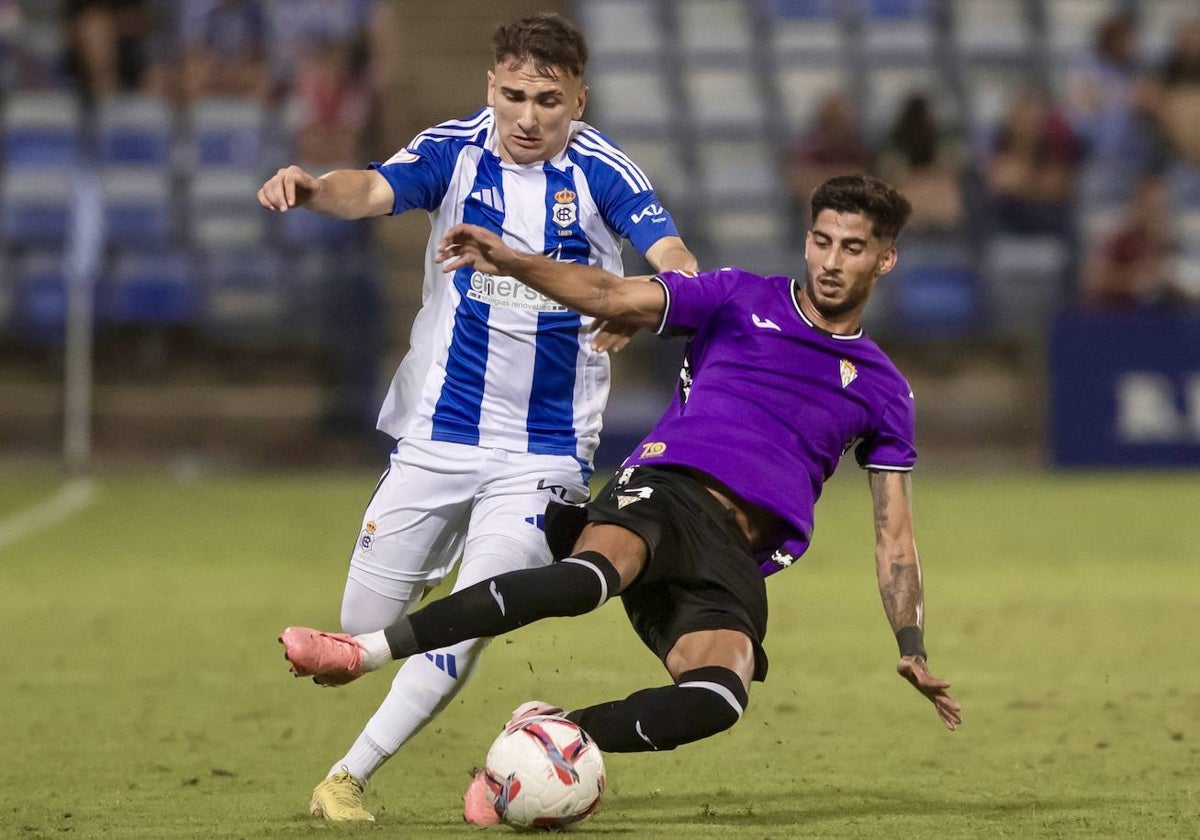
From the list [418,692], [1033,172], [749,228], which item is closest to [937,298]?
[1033,172]

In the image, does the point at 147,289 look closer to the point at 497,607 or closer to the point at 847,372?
the point at 847,372

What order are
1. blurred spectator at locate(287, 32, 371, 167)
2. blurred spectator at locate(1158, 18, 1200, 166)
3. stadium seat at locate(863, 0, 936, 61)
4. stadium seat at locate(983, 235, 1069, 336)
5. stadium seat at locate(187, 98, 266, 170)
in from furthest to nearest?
stadium seat at locate(863, 0, 936, 61) < blurred spectator at locate(1158, 18, 1200, 166) < stadium seat at locate(187, 98, 266, 170) < stadium seat at locate(983, 235, 1069, 336) < blurred spectator at locate(287, 32, 371, 167)

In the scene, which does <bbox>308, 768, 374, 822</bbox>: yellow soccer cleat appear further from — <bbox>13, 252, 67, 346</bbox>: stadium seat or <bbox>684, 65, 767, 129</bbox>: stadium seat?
<bbox>684, 65, 767, 129</bbox>: stadium seat

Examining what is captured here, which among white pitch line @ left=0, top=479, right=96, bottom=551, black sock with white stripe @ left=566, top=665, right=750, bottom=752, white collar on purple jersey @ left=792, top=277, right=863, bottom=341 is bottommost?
white pitch line @ left=0, top=479, right=96, bottom=551

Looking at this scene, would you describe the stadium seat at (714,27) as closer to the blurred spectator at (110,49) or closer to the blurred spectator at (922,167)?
the blurred spectator at (922,167)

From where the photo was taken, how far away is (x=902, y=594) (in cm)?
539

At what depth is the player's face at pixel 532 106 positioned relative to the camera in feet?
17.6

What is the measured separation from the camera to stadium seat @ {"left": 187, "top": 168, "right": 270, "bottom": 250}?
17047 mm

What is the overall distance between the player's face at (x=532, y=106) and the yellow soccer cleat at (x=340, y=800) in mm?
1716

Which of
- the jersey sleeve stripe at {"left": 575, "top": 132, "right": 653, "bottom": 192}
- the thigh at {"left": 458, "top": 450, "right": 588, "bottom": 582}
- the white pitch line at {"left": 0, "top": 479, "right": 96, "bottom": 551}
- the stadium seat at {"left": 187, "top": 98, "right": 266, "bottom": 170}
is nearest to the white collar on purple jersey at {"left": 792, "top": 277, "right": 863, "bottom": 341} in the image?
the jersey sleeve stripe at {"left": 575, "top": 132, "right": 653, "bottom": 192}

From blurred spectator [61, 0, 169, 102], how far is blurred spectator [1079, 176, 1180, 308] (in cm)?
803

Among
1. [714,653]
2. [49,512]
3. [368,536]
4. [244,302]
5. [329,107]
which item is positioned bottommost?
[49,512]

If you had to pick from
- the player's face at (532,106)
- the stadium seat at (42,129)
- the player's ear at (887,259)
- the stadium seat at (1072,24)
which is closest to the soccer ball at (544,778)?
the player's ear at (887,259)

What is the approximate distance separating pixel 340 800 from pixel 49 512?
8.78 metres
